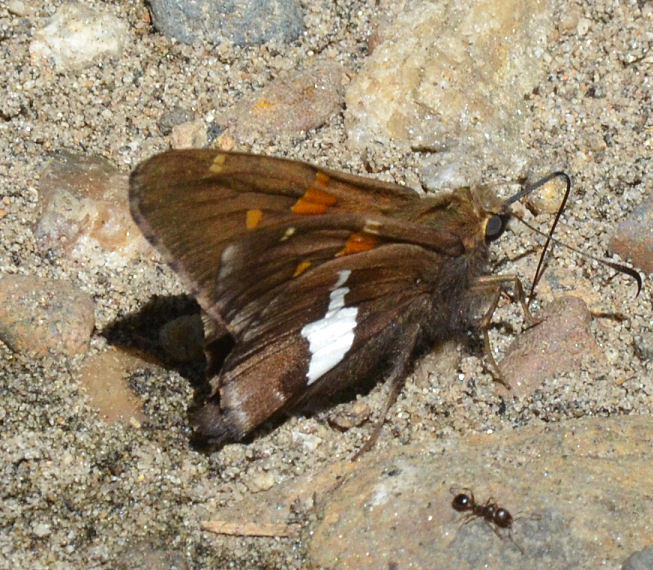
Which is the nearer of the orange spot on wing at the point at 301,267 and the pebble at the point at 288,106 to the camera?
the orange spot on wing at the point at 301,267

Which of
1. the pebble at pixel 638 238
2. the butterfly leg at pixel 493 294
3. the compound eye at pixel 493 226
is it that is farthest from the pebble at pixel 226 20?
the pebble at pixel 638 238

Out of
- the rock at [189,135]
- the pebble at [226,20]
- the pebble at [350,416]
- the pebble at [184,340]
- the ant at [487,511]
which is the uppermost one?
the pebble at [226,20]

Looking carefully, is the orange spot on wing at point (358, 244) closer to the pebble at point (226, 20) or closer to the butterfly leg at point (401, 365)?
the butterfly leg at point (401, 365)

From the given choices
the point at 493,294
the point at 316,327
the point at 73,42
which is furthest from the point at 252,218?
the point at 73,42

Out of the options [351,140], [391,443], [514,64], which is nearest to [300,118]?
[351,140]

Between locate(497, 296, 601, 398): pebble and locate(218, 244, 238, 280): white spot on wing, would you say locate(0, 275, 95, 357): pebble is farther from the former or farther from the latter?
locate(497, 296, 601, 398): pebble

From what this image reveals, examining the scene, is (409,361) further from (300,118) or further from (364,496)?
(300,118)

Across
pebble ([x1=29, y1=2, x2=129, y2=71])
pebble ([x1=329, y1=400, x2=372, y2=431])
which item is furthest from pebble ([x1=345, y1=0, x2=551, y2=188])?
pebble ([x1=29, y1=2, x2=129, y2=71])

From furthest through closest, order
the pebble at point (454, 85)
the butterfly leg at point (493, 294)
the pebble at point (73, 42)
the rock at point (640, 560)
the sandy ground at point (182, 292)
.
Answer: the pebble at point (73, 42) → the pebble at point (454, 85) → the butterfly leg at point (493, 294) → the sandy ground at point (182, 292) → the rock at point (640, 560)
